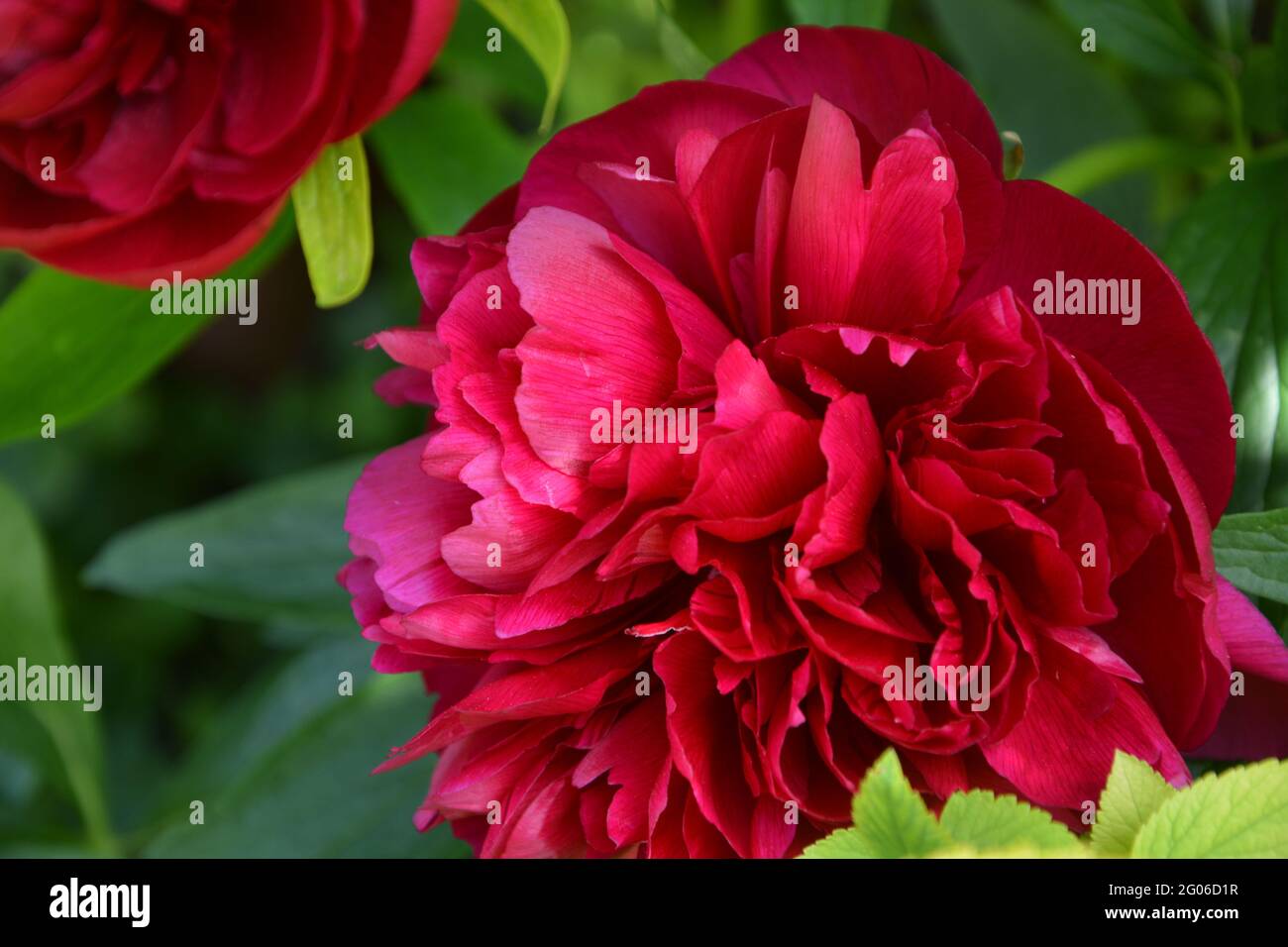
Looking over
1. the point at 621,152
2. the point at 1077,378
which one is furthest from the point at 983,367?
the point at 621,152

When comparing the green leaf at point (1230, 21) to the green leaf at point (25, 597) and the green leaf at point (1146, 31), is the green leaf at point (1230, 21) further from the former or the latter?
the green leaf at point (25, 597)

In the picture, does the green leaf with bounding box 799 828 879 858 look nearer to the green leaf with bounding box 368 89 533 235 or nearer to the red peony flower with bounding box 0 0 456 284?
the red peony flower with bounding box 0 0 456 284

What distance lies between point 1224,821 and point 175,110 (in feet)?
1.28

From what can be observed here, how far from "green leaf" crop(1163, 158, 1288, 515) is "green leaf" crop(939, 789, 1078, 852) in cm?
17

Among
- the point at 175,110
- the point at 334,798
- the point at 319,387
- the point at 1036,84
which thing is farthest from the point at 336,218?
the point at 319,387

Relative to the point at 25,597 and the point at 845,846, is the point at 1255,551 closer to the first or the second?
the point at 845,846

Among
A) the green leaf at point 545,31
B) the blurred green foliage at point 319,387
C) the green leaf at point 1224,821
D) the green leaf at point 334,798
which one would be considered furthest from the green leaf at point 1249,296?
the green leaf at point 334,798

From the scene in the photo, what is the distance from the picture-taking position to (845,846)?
316 millimetres

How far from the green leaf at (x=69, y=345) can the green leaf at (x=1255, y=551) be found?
38cm

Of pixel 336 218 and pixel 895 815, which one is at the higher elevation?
pixel 336 218

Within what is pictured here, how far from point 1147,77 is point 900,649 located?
1.74 ft

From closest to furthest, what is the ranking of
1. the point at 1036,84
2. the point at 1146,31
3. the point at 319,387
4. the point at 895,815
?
the point at 895,815 < the point at 1146,31 < the point at 1036,84 < the point at 319,387

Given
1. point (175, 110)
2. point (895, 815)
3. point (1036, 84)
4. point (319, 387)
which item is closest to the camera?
point (895, 815)
